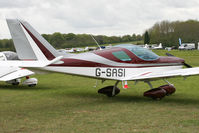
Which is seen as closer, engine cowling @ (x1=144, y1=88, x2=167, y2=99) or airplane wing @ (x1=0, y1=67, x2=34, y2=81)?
engine cowling @ (x1=144, y1=88, x2=167, y2=99)

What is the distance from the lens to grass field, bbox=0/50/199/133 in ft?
18.7

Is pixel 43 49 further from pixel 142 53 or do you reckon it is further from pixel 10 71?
pixel 10 71

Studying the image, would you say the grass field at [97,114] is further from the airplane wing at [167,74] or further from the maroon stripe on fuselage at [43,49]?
the maroon stripe on fuselage at [43,49]

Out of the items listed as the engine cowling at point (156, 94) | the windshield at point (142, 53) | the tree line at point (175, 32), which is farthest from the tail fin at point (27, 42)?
the tree line at point (175, 32)

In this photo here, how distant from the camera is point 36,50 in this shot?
8703mm

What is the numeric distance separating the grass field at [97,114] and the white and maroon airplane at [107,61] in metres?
0.84

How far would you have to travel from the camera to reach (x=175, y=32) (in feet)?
261

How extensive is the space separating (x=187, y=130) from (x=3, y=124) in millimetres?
3857

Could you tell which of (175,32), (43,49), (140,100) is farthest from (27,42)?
(175,32)

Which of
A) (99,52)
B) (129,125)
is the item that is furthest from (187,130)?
(99,52)

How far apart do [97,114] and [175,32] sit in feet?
250

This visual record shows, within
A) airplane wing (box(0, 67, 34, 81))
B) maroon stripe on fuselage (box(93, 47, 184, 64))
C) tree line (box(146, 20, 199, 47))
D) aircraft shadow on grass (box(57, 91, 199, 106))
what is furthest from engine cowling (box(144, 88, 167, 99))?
tree line (box(146, 20, 199, 47))

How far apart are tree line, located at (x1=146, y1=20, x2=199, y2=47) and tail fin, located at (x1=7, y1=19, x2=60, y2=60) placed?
245 feet

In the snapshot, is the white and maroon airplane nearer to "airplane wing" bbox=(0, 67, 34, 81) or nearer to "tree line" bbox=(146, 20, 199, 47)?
"airplane wing" bbox=(0, 67, 34, 81)
